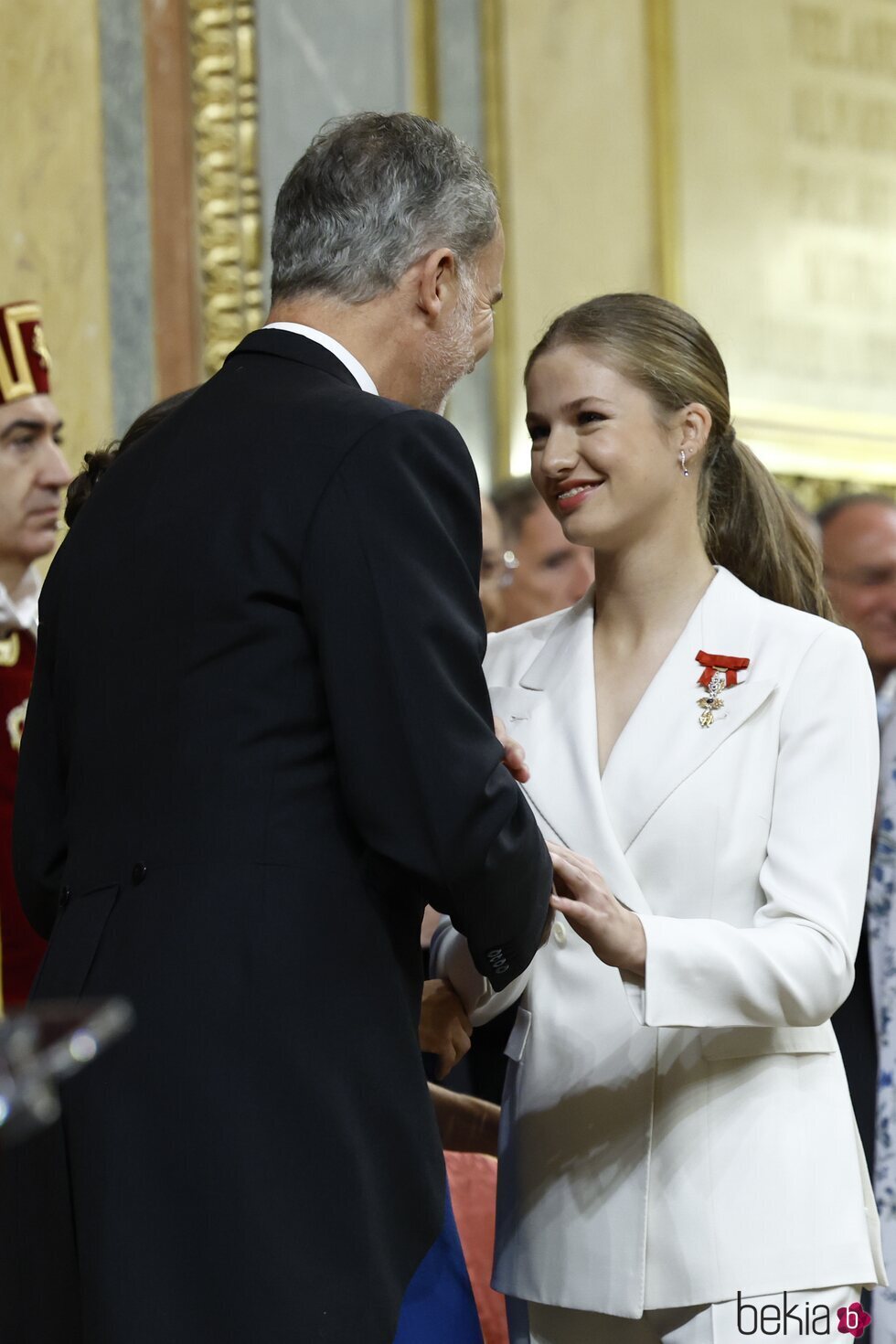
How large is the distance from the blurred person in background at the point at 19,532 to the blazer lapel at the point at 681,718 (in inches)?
59.2

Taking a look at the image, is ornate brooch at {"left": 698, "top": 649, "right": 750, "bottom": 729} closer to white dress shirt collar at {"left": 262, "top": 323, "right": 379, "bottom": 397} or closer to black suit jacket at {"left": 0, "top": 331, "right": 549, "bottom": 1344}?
black suit jacket at {"left": 0, "top": 331, "right": 549, "bottom": 1344}

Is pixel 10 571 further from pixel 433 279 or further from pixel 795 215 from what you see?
pixel 795 215

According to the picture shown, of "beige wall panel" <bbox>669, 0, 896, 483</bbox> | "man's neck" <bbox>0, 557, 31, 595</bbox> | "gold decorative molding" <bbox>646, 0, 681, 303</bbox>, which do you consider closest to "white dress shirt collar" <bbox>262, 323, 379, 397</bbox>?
"man's neck" <bbox>0, 557, 31, 595</bbox>

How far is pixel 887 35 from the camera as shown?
275 inches

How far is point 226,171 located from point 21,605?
1668mm

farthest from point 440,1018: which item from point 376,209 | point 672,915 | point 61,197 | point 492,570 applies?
point 61,197

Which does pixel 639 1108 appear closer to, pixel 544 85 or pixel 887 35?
pixel 544 85

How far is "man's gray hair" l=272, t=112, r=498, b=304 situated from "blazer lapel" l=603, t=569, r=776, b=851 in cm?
60

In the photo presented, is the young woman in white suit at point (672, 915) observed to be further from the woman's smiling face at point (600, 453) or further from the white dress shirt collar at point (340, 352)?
the white dress shirt collar at point (340, 352)

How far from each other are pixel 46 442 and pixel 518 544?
1.41m

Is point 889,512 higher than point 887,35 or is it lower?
lower

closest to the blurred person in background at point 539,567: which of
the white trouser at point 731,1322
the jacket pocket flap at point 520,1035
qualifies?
the jacket pocket flap at point 520,1035

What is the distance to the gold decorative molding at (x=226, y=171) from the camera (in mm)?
5000

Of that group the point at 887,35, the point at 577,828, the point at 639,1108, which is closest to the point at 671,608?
the point at 577,828
